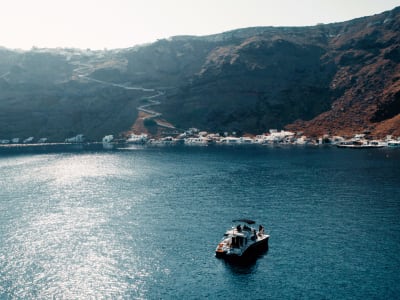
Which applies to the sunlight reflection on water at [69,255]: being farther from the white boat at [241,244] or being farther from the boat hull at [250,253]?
the white boat at [241,244]

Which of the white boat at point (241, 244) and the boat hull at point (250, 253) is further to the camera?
the white boat at point (241, 244)

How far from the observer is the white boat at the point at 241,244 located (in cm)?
9838

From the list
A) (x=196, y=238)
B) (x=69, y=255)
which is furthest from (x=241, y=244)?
(x=69, y=255)

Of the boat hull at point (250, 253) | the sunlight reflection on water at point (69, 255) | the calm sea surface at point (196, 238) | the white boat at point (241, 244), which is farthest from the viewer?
the white boat at point (241, 244)

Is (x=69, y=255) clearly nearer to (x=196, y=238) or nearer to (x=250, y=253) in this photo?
(x=196, y=238)

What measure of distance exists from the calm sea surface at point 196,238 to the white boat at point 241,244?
7.45 feet

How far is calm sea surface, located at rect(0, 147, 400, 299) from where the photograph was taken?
84438 millimetres

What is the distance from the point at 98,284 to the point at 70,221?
45.8 meters

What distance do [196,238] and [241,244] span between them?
1360 cm

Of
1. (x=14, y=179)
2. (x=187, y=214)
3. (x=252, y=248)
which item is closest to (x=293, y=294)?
(x=252, y=248)

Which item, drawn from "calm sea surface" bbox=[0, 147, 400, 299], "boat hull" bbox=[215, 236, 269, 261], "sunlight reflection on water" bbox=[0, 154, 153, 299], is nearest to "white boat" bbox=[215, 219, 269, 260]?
"boat hull" bbox=[215, 236, 269, 261]

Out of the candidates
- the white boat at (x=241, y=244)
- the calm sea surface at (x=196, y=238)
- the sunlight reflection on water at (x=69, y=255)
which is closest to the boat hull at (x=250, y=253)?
the white boat at (x=241, y=244)

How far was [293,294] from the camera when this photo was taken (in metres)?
80.7

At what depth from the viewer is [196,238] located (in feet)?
361
